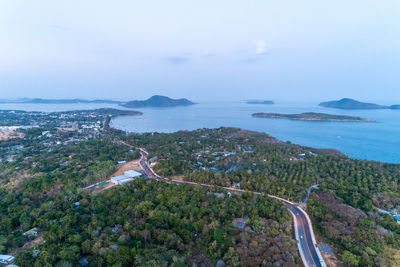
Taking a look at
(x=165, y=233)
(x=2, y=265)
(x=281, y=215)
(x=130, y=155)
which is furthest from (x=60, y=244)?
(x=130, y=155)

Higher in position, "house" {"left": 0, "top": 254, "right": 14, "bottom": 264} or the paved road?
"house" {"left": 0, "top": 254, "right": 14, "bottom": 264}

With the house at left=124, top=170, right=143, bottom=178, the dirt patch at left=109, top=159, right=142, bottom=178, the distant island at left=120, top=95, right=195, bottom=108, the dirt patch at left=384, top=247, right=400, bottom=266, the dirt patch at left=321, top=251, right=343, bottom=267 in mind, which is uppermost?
the distant island at left=120, top=95, right=195, bottom=108

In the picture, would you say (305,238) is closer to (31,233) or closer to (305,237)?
(305,237)

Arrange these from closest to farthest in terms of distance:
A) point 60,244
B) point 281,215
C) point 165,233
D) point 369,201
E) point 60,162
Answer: point 60,244
point 165,233
point 281,215
point 369,201
point 60,162

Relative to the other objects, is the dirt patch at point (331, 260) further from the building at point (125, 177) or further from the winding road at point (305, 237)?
the building at point (125, 177)

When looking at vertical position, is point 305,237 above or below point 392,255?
below

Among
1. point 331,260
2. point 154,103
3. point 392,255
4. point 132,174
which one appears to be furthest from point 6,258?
point 154,103

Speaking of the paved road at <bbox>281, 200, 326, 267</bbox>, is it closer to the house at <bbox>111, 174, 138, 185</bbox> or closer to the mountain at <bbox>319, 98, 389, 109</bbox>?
the house at <bbox>111, 174, 138, 185</bbox>

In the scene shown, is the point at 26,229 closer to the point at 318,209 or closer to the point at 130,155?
the point at 130,155

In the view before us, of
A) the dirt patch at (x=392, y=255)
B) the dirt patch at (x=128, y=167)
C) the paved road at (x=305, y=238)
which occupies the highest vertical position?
the dirt patch at (x=128, y=167)

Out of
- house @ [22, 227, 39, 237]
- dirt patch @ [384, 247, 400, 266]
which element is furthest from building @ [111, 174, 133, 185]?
dirt patch @ [384, 247, 400, 266]

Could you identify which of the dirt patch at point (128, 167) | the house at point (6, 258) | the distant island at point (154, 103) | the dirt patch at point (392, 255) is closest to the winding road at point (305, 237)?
the dirt patch at point (392, 255)
